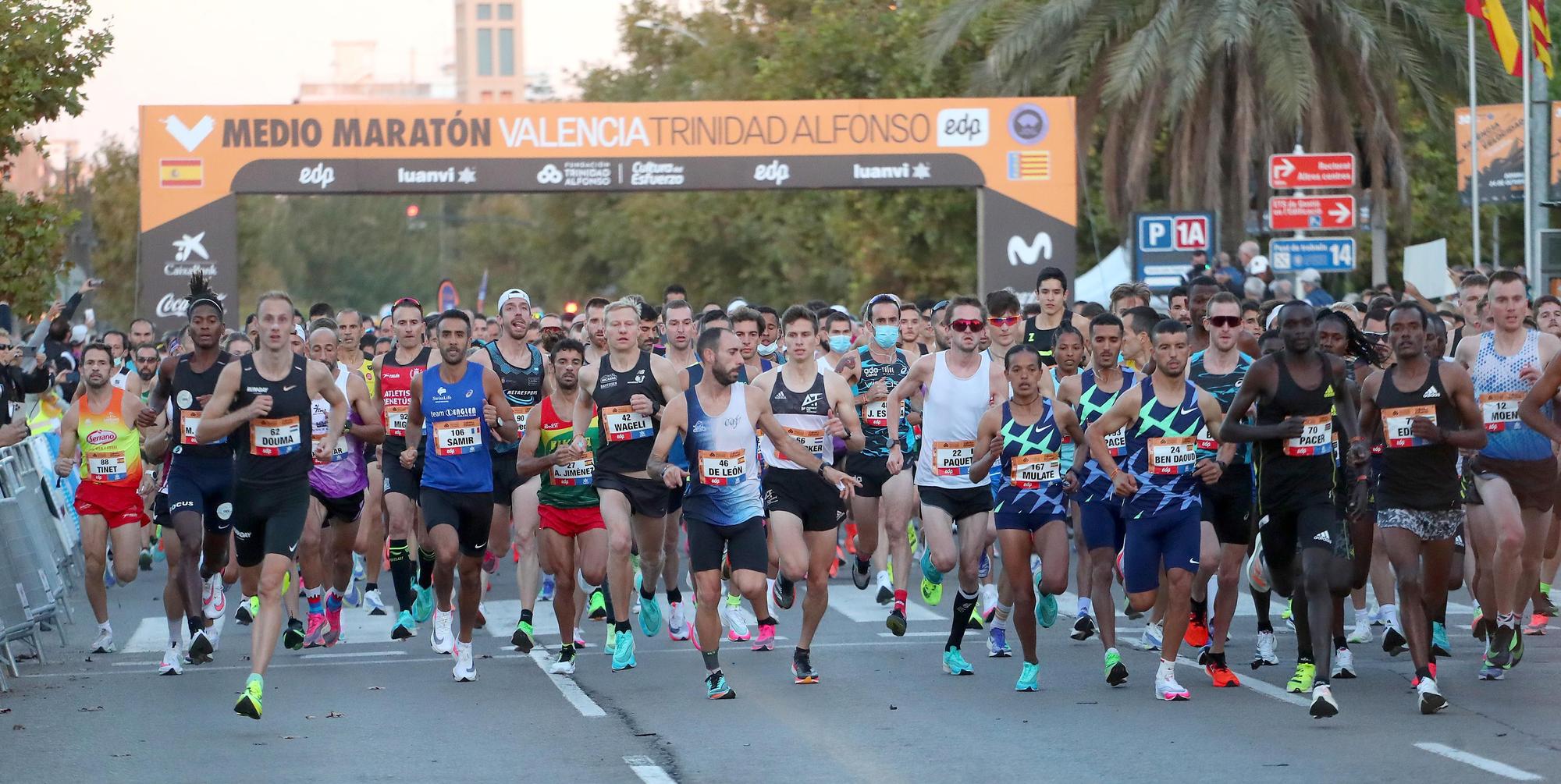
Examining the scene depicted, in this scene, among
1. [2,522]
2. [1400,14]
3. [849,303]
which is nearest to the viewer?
[2,522]

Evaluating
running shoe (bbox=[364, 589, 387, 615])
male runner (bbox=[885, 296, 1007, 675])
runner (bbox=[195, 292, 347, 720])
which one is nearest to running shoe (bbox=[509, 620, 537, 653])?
runner (bbox=[195, 292, 347, 720])

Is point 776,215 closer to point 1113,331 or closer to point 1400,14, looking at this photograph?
point 1400,14

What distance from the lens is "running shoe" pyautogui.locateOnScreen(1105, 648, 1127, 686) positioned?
1105 cm

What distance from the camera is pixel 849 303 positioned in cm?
5038

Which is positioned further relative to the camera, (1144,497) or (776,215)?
(776,215)

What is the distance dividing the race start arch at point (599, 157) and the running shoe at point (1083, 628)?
1494 cm

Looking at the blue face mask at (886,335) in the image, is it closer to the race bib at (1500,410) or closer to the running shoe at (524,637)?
the running shoe at (524,637)

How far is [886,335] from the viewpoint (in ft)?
49.6

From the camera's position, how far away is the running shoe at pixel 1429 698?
973cm

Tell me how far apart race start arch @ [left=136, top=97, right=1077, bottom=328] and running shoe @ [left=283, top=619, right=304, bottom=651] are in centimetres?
1417

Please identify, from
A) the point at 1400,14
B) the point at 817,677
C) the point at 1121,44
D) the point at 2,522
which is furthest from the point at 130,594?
the point at 1400,14

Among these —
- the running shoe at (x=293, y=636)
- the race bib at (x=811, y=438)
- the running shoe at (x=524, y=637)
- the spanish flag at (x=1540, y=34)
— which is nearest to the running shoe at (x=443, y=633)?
the running shoe at (x=524, y=637)

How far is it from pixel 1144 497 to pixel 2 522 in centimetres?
684

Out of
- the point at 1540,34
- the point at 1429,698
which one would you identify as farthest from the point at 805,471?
the point at 1540,34
